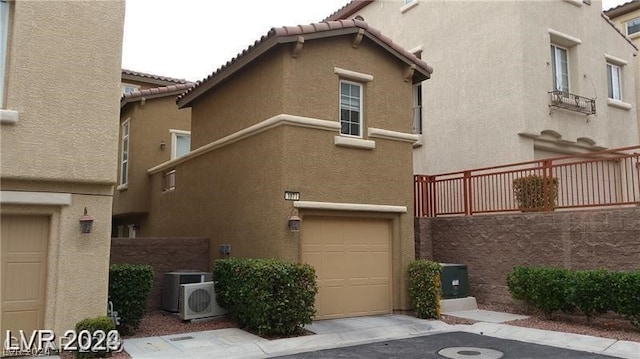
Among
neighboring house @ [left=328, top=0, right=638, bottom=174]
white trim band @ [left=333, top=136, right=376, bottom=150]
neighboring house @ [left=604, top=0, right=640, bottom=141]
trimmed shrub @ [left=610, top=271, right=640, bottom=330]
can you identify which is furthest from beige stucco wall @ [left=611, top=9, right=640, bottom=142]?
white trim band @ [left=333, top=136, right=376, bottom=150]

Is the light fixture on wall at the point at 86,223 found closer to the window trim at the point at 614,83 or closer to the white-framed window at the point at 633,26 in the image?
the window trim at the point at 614,83

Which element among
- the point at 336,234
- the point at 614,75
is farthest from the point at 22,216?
the point at 614,75

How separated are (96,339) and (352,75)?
23.1 feet

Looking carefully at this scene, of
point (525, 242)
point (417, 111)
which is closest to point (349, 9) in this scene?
point (417, 111)

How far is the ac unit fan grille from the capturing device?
10218 mm

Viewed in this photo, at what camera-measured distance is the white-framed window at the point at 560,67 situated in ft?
50.8

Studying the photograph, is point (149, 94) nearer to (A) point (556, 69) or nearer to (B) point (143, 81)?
(B) point (143, 81)

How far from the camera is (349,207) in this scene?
10.8 metres

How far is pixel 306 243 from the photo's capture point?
10.5 meters

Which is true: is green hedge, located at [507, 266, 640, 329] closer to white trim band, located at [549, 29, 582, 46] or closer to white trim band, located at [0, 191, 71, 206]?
white trim band, located at [549, 29, 582, 46]

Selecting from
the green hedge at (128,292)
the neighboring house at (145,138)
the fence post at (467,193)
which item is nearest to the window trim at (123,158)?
the neighboring house at (145,138)

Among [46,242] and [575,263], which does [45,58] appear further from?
[575,263]

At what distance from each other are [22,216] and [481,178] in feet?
33.7

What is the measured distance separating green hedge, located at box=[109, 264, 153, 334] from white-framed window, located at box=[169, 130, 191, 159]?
349 inches
